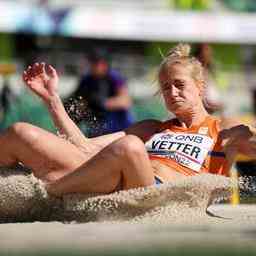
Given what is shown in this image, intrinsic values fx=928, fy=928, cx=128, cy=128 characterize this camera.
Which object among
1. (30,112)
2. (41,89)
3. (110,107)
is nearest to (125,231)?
(41,89)

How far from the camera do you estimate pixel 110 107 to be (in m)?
8.84

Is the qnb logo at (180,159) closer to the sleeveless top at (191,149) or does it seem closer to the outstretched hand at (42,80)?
the sleeveless top at (191,149)

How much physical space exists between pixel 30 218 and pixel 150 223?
718 mm

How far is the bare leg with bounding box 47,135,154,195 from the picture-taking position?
414cm

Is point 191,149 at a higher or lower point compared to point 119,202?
higher

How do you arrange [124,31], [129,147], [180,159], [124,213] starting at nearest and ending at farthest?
1. [129,147]
2. [124,213]
3. [180,159]
4. [124,31]

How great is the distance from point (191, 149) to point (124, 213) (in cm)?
48

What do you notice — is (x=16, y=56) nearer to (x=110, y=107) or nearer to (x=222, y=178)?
(x=110, y=107)

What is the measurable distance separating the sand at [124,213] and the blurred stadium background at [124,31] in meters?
24.6

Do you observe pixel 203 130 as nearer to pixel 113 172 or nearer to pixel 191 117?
pixel 191 117

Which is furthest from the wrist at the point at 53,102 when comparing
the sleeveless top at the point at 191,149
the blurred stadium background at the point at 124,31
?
the blurred stadium background at the point at 124,31

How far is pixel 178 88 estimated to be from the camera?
15.6 feet

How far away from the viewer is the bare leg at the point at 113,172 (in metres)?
4.14

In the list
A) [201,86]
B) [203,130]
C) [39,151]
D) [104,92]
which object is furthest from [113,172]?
[104,92]
